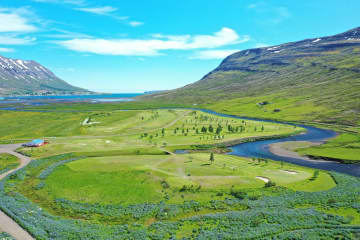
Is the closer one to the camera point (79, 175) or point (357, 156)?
point (79, 175)

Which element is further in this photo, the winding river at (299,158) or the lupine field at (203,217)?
the winding river at (299,158)

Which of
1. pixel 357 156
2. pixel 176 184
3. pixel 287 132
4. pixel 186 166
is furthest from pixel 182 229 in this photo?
pixel 287 132

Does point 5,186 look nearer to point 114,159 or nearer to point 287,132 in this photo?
point 114,159

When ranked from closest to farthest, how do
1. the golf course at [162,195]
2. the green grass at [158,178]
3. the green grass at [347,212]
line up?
the golf course at [162,195] → the green grass at [347,212] → the green grass at [158,178]

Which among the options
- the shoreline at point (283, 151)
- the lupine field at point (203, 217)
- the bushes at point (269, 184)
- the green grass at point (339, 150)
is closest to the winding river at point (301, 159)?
the shoreline at point (283, 151)

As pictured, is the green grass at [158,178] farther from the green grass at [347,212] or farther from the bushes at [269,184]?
the green grass at [347,212]

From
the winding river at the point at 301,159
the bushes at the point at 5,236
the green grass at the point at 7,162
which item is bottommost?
the bushes at the point at 5,236

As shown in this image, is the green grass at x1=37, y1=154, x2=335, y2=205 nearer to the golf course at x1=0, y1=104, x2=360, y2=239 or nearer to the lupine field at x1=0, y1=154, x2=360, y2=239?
the golf course at x1=0, y1=104, x2=360, y2=239

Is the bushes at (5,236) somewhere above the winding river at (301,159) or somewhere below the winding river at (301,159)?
below
